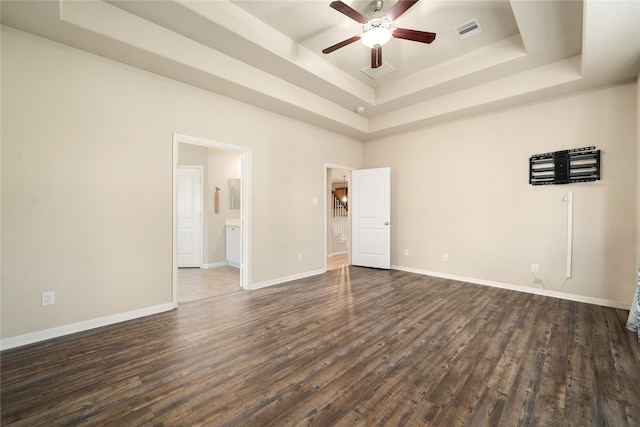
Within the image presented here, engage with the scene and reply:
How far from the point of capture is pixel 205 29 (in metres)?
2.78

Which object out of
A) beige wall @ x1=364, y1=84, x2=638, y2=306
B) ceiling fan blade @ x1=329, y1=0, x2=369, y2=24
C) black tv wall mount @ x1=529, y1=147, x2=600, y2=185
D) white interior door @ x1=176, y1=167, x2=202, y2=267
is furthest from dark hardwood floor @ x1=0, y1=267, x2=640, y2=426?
ceiling fan blade @ x1=329, y1=0, x2=369, y2=24

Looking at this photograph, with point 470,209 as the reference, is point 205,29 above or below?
above

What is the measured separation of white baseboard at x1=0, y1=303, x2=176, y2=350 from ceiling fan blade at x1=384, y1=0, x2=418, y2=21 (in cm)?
389

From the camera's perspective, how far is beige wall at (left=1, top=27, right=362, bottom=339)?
2441mm

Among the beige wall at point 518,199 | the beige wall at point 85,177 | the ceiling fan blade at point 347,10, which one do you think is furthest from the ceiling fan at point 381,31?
the beige wall at point 518,199

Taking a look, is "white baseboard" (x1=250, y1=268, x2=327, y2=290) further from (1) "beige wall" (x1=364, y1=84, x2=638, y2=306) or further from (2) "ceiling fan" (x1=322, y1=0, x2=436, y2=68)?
(2) "ceiling fan" (x1=322, y1=0, x2=436, y2=68)

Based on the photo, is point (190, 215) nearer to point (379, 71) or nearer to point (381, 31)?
point (379, 71)

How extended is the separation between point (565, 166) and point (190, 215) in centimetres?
657

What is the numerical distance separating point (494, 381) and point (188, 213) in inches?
229

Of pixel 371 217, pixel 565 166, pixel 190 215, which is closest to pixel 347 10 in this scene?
pixel 565 166

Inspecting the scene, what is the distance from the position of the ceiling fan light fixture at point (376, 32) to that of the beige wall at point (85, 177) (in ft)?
7.02

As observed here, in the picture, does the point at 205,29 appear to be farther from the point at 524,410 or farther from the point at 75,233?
the point at 524,410

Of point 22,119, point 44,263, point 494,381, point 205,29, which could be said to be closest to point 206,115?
point 205,29

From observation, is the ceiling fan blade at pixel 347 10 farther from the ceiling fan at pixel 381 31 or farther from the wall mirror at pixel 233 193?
the wall mirror at pixel 233 193
